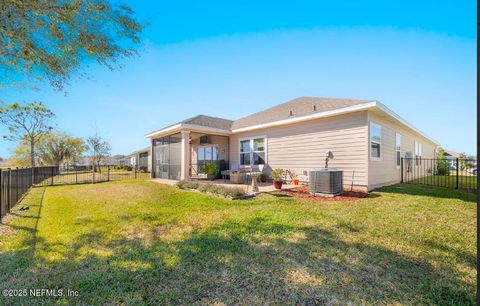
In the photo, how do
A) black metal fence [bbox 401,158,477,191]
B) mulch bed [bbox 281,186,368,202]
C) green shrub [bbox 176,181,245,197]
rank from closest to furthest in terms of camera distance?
1. mulch bed [bbox 281,186,368,202]
2. green shrub [bbox 176,181,245,197]
3. black metal fence [bbox 401,158,477,191]

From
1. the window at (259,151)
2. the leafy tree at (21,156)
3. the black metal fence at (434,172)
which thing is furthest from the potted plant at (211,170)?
the leafy tree at (21,156)

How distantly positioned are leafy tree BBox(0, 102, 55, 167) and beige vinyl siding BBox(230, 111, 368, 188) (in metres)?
21.0

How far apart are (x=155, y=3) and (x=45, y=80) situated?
3195 millimetres

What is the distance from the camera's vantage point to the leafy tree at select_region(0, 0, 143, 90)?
3881 mm

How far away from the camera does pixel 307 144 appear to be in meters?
10.3

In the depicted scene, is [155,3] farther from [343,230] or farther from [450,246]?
[450,246]

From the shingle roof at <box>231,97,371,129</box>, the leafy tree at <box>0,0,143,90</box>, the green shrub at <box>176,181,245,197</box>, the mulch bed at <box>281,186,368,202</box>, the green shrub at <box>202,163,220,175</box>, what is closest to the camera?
the leafy tree at <box>0,0,143,90</box>

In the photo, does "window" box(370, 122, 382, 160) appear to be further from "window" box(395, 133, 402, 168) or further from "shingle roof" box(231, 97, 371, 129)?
"window" box(395, 133, 402, 168)

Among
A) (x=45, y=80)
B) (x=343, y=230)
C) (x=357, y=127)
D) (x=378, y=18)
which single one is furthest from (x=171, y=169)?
(x=378, y=18)

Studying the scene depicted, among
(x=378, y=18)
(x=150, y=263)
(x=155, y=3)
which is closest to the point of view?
(x=150, y=263)

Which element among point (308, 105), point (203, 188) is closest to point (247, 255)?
point (203, 188)

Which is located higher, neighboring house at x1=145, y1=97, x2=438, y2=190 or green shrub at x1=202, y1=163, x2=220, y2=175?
neighboring house at x1=145, y1=97, x2=438, y2=190

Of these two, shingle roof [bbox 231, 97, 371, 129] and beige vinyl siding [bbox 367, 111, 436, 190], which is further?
shingle roof [bbox 231, 97, 371, 129]

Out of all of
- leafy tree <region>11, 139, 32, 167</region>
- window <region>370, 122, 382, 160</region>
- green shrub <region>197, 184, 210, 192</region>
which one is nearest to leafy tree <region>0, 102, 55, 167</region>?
leafy tree <region>11, 139, 32, 167</region>
